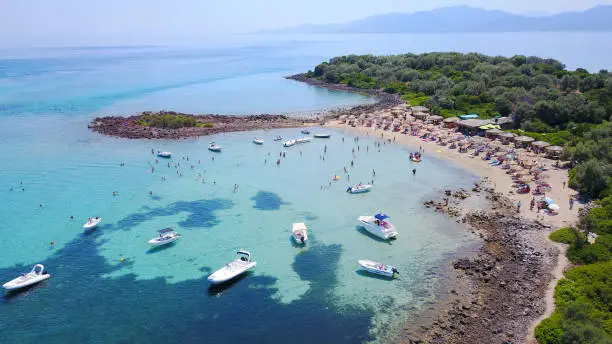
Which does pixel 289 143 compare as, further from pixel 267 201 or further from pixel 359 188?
pixel 267 201

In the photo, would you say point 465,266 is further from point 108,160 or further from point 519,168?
point 108,160

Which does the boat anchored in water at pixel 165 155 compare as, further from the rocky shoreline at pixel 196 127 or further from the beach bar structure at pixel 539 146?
the beach bar structure at pixel 539 146

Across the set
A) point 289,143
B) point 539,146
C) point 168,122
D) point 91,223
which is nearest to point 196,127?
point 168,122

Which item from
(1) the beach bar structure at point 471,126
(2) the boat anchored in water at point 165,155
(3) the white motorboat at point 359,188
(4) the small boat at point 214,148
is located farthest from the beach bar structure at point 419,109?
(2) the boat anchored in water at point 165,155

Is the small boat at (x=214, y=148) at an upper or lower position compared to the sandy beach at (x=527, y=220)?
upper

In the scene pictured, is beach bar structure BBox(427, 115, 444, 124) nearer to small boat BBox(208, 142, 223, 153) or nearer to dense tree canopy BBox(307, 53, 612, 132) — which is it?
dense tree canopy BBox(307, 53, 612, 132)

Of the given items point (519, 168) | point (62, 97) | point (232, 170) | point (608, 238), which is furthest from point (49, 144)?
point (608, 238)
